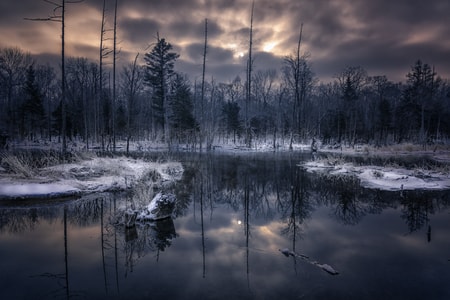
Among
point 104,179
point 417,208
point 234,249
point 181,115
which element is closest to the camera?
point 234,249

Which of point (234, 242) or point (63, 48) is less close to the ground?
point (63, 48)

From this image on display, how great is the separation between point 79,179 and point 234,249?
31.0ft

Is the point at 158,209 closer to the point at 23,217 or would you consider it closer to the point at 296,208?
the point at 23,217

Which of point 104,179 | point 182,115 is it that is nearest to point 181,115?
point 182,115

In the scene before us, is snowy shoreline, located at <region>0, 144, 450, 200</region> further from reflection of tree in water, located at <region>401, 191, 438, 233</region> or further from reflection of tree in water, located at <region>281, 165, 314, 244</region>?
reflection of tree in water, located at <region>281, 165, 314, 244</region>

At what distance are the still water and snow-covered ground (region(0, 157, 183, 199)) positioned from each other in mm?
879

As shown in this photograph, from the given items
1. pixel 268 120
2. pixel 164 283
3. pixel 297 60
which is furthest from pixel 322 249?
pixel 268 120

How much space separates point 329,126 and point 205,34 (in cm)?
2919

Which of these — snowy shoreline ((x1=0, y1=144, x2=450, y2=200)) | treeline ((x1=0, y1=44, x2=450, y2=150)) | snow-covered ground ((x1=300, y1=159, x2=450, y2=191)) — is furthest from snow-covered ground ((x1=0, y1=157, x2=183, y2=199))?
treeline ((x1=0, y1=44, x2=450, y2=150))

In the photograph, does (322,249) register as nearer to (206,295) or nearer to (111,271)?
(206,295)

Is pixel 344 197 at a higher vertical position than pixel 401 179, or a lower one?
lower

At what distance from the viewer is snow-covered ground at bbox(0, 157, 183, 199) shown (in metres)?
10.2

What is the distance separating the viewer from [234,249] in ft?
20.6

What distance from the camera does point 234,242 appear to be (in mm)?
6699
